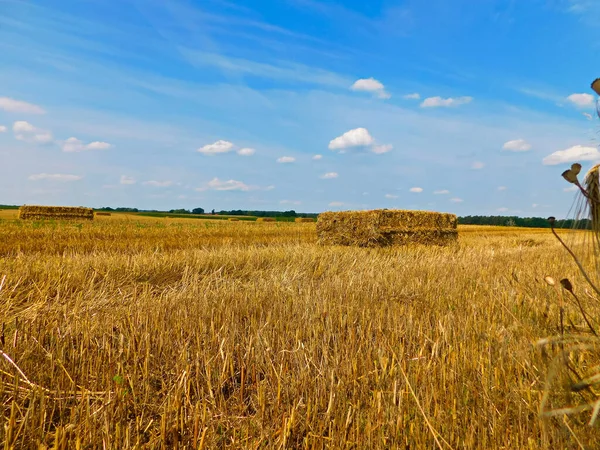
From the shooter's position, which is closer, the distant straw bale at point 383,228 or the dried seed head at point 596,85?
the dried seed head at point 596,85

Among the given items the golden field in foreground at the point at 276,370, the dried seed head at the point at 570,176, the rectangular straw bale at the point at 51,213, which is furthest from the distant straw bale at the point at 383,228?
the rectangular straw bale at the point at 51,213

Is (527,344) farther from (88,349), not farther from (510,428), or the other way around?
(88,349)

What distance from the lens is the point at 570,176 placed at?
3.84 feet

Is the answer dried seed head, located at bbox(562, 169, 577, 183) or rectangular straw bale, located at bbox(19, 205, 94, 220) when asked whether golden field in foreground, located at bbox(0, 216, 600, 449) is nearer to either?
dried seed head, located at bbox(562, 169, 577, 183)

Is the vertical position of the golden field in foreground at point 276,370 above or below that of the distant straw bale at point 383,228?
below

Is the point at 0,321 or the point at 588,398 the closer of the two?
the point at 588,398

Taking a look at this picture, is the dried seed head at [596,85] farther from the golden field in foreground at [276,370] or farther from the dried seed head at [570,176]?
the golden field in foreground at [276,370]

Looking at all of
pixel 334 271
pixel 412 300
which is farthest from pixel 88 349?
pixel 334 271

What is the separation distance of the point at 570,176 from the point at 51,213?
31.8 m

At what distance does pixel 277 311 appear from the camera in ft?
13.6

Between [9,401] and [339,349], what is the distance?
2152 millimetres

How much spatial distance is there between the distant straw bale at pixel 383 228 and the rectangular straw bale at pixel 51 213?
21493 mm

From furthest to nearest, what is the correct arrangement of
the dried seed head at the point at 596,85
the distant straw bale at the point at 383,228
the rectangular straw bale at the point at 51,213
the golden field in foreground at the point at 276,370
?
the rectangular straw bale at the point at 51,213
the distant straw bale at the point at 383,228
the golden field in foreground at the point at 276,370
the dried seed head at the point at 596,85

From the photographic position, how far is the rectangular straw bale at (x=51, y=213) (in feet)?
88.6
